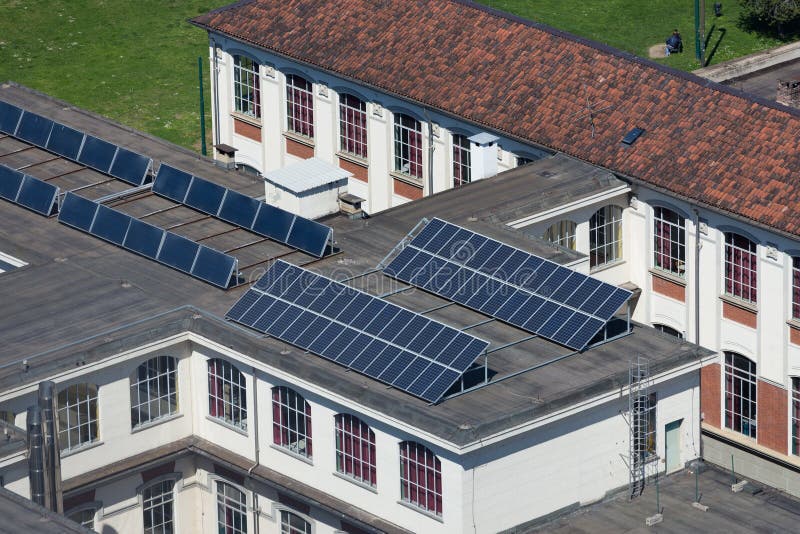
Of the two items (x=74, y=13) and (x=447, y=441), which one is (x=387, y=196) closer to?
(x=447, y=441)

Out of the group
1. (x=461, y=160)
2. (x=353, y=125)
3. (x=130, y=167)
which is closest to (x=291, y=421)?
(x=130, y=167)

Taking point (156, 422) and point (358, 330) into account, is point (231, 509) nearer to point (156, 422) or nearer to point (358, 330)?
point (156, 422)

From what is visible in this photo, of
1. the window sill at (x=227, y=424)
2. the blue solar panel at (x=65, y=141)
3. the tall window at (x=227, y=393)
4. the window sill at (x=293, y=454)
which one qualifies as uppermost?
the blue solar panel at (x=65, y=141)

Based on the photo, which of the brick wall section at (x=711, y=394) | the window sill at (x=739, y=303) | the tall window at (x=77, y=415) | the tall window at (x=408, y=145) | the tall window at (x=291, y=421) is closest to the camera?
the tall window at (x=77, y=415)

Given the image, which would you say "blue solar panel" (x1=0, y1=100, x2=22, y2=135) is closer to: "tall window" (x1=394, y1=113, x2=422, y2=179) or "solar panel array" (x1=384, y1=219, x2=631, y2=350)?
"tall window" (x1=394, y1=113, x2=422, y2=179)

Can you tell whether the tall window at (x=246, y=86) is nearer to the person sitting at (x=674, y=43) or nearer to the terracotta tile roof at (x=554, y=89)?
the terracotta tile roof at (x=554, y=89)

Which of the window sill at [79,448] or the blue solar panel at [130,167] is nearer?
the window sill at [79,448]

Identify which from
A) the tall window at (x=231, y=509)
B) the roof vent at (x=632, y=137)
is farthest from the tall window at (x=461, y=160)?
the tall window at (x=231, y=509)
